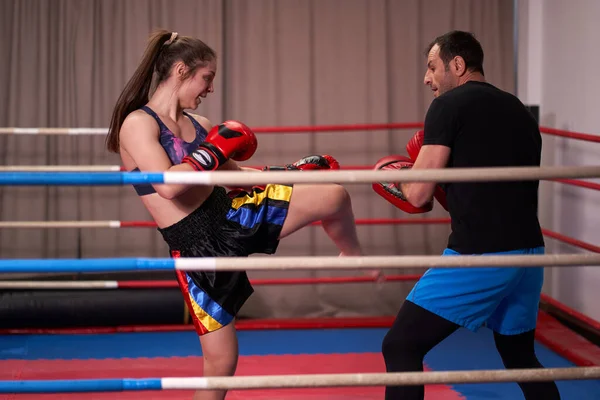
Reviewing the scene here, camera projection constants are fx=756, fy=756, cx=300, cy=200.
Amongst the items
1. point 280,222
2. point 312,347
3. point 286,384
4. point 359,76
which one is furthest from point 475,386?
point 359,76

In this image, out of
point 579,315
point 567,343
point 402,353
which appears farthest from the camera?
point 567,343

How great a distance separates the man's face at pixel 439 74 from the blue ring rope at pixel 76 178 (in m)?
0.94

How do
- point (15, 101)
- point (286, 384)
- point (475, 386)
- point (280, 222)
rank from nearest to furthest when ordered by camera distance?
point (286, 384) → point (280, 222) → point (475, 386) → point (15, 101)

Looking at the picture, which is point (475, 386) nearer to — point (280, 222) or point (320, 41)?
point (280, 222)

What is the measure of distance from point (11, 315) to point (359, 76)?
240 centimetres

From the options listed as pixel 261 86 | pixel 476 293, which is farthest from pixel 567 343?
pixel 261 86

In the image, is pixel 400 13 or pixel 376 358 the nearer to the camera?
pixel 376 358

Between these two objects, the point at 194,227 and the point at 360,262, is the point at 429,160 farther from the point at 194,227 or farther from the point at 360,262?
the point at 194,227

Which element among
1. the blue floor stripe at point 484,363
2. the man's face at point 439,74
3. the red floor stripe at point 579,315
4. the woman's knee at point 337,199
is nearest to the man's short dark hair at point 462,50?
the man's face at point 439,74

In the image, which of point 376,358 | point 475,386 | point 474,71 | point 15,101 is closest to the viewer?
point 474,71

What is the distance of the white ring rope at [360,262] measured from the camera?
1434 mm

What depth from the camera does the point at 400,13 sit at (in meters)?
4.58

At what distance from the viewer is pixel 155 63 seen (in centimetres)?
216

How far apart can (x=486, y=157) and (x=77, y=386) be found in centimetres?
110
